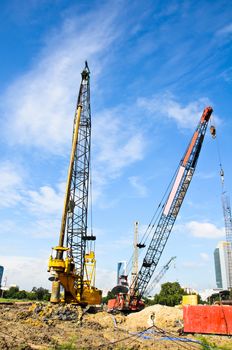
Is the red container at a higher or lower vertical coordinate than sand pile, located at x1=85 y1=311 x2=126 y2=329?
higher

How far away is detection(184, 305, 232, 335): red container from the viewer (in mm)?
20531

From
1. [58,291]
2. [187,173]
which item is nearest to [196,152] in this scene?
[187,173]

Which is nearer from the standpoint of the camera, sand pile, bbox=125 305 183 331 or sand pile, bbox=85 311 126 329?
sand pile, bbox=85 311 126 329

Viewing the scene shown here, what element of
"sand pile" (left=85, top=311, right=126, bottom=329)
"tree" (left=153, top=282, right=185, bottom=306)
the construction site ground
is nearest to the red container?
the construction site ground

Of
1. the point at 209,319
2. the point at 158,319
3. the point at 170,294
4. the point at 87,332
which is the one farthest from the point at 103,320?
the point at 170,294

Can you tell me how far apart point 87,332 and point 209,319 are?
333 inches

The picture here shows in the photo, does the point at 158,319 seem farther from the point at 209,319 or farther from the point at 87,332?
the point at 87,332

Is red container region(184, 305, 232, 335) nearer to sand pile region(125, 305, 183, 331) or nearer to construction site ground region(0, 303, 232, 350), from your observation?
construction site ground region(0, 303, 232, 350)

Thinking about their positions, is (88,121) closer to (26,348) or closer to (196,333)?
(196,333)

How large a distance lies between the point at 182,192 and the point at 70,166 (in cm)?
1869

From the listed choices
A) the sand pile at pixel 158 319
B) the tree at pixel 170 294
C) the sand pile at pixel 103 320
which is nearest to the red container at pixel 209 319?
the sand pile at pixel 158 319

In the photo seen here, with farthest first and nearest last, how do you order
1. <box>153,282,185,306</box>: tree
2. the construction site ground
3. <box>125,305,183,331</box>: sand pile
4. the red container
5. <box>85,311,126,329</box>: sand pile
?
<box>153,282,185,306</box>: tree → <box>125,305,183,331</box>: sand pile → <box>85,311,126,329</box>: sand pile → the red container → the construction site ground

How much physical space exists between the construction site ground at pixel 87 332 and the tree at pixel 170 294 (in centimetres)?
6285

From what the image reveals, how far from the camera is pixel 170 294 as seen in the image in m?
94.4
